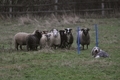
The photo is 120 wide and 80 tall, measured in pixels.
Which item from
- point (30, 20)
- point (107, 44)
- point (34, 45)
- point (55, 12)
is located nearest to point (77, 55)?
point (34, 45)

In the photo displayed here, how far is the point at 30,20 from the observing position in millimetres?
26562

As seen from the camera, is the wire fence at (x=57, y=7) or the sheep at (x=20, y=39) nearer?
the sheep at (x=20, y=39)

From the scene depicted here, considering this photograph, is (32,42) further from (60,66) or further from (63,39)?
(60,66)

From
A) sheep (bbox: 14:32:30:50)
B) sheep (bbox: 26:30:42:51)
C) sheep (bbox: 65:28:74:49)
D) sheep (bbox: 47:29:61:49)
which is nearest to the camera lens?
sheep (bbox: 26:30:42:51)

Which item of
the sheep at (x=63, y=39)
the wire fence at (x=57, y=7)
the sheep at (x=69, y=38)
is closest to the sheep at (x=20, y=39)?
the sheep at (x=63, y=39)

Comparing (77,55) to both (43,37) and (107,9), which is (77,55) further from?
(107,9)

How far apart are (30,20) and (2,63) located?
1547 centimetres

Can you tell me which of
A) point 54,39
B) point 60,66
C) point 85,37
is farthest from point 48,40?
point 60,66

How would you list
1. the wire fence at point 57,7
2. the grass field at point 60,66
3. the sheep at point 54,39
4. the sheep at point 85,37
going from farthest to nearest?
the wire fence at point 57,7
the sheep at point 85,37
the sheep at point 54,39
the grass field at point 60,66

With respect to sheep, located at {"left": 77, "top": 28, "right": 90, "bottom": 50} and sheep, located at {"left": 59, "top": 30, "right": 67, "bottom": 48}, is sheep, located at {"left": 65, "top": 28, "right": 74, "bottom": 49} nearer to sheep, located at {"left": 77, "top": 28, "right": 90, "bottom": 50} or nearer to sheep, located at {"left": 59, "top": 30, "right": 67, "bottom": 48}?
sheep, located at {"left": 59, "top": 30, "right": 67, "bottom": 48}

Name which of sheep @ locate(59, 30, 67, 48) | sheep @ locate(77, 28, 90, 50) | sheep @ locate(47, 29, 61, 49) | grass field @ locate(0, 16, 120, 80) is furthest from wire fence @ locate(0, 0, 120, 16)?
sheep @ locate(47, 29, 61, 49)

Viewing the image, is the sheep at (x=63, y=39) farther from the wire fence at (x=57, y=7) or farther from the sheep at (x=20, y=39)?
the wire fence at (x=57, y=7)

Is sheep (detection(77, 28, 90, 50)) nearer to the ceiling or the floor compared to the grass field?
nearer to the ceiling

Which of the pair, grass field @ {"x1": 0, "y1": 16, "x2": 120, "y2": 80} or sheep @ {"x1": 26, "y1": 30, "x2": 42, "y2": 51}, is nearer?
grass field @ {"x1": 0, "y1": 16, "x2": 120, "y2": 80}
